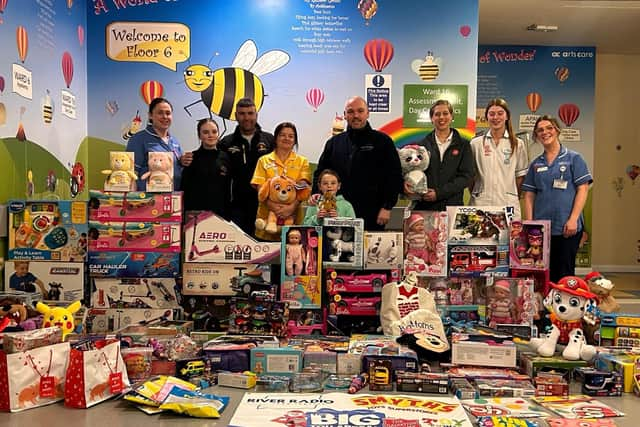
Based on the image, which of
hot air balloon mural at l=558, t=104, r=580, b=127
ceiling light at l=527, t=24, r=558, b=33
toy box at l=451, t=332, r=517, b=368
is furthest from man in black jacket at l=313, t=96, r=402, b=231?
hot air balloon mural at l=558, t=104, r=580, b=127

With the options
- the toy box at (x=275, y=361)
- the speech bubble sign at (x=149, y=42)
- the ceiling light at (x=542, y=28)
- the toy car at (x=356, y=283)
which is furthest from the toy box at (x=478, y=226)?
the ceiling light at (x=542, y=28)

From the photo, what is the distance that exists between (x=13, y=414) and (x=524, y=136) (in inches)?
263

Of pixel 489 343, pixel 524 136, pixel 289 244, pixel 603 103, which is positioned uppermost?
pixel 603 103

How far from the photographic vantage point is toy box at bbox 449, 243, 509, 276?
283 cm

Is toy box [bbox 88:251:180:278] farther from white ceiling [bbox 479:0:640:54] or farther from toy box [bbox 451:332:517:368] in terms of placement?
white ceiling [bbox 479:0:640:54]

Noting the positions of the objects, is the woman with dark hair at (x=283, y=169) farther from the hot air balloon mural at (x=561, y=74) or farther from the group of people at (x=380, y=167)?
the hot air balloon mural at (x=561, y=74)

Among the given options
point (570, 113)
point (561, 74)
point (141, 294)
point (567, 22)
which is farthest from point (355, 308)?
point (561, 74)

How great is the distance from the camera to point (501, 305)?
2773 millimetres

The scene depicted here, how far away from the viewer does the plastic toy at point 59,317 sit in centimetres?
236

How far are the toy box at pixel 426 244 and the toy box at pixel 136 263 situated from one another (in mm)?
1072

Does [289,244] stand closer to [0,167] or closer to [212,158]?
[0,167]

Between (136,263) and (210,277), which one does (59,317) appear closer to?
(136,263)

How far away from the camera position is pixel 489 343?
229cm

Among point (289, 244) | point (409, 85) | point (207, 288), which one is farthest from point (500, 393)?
point (409, 85)
